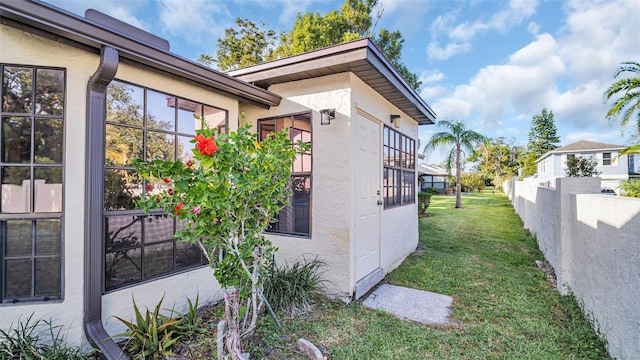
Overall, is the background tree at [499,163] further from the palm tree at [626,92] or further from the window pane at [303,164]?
the window pane at [303,164]

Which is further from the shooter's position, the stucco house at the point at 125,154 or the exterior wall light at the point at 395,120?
the exterior wall light at the point at 395,120

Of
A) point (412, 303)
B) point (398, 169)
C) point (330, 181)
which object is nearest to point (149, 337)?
point (330, 181)

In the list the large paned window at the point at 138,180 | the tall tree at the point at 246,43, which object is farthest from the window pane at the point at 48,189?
the tall tree at the point at 246,43

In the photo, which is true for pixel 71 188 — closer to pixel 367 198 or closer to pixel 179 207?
pixel 179 207

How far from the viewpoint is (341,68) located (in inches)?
157

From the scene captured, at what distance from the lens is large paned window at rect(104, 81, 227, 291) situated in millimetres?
3003

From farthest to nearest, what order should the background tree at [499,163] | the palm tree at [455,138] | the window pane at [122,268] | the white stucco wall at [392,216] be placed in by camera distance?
the background tree at [499,163], the palm tree at [455,138], the white stucco wall at [392,216], the window pane at [122,268]

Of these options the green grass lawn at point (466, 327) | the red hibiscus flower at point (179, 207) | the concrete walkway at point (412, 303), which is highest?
the red hibiscus flower at point (179, 207)

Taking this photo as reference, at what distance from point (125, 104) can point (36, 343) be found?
2.43 metres

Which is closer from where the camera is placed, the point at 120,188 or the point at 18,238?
the point at 18,238

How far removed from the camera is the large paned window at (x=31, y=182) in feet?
8.34

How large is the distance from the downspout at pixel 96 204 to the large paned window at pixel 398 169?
4318 mm

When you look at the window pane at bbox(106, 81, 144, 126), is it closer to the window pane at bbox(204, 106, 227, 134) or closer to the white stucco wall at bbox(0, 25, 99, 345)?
the white stucco wall at bbox(0, 25, 99, 345)

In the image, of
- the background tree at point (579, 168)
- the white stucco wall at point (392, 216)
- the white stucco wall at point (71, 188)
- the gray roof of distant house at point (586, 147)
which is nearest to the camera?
the white stucco wall at point (71, 188)
